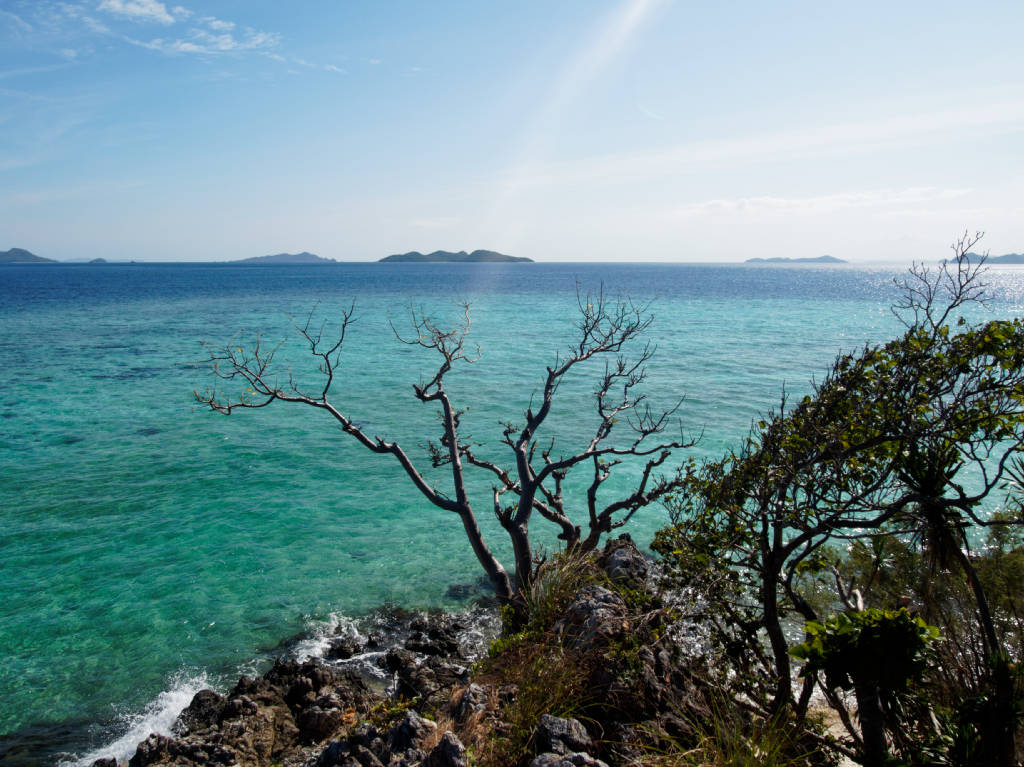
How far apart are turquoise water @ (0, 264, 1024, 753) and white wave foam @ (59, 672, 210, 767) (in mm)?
116

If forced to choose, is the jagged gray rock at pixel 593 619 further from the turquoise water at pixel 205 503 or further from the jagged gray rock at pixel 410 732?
the turquoise water at pixel 205 503

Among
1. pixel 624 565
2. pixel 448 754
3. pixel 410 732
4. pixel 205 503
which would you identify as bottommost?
pixel 205 503

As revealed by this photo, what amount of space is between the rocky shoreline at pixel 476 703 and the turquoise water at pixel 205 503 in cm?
226

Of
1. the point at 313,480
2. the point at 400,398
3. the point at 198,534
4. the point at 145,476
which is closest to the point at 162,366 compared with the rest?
the point at 400,398

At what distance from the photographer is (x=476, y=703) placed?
6.44m

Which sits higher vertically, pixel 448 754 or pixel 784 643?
pixel 784 643

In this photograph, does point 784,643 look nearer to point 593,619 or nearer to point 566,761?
point 593,619

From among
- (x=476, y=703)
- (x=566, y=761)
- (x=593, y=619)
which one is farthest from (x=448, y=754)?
(x=593, y=619)

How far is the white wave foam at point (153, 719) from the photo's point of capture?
31.0 feet

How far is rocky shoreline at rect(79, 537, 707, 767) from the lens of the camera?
5816 mm

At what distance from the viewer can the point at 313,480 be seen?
70.8 ft

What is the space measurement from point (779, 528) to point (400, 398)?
89.8ft

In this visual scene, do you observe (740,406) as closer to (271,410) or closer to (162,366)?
(271,410)

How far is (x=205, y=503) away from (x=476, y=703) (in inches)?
630
